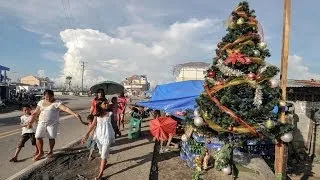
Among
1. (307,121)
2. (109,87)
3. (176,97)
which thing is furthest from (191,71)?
(176,97)

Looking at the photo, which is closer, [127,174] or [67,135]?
[127,174]

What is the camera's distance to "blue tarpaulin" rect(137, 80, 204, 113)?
12.3 m

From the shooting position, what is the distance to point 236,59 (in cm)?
863

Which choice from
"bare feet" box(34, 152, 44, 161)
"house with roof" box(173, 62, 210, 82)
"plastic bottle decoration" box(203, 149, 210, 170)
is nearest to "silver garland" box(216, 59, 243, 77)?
"plastic bottle decoration" box(203, 149, 210, 170)

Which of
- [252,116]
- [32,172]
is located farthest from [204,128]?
[32,172]

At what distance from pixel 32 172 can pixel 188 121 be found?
12.3 ft

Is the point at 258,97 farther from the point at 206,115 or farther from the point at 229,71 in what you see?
the point at 206,115

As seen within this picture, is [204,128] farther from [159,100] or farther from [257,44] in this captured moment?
[159,100]

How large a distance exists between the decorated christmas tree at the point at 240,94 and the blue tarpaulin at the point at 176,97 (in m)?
2.93

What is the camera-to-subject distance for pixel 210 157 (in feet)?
31.9

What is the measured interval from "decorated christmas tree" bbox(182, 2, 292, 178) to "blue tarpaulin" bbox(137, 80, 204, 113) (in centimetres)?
293

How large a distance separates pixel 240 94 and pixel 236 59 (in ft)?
2.60

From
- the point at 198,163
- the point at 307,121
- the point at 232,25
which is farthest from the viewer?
the point at 307,121

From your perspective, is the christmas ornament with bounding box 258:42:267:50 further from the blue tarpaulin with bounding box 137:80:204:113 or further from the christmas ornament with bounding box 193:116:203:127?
the blue tarpaulin with bounding box 137:80:204:113
